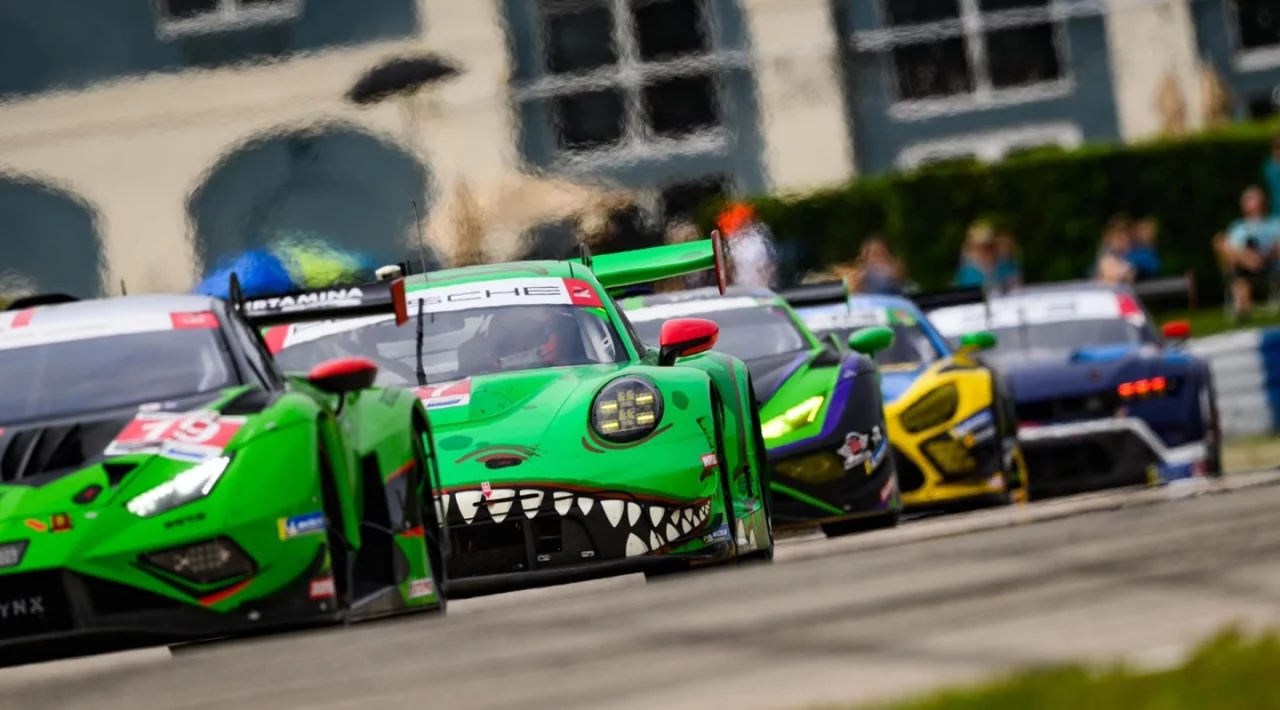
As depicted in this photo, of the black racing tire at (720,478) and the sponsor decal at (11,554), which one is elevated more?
the sponsor decal at (11,554)

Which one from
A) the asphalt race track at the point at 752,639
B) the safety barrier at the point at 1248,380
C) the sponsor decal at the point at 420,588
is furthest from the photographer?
the safety barrier at the point at 1248,380

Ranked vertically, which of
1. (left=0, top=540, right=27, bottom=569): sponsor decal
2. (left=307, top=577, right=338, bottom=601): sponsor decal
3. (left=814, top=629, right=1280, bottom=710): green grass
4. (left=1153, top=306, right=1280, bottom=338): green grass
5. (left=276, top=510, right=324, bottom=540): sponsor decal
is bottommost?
(left=1153, top=306, right=1280, bottom=338): green grass

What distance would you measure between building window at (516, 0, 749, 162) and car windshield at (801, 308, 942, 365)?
49.8 feet

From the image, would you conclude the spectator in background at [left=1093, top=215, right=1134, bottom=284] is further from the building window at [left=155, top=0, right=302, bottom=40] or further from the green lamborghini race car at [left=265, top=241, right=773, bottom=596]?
the green lamborghini race car at [left=265, top=241, right=773, bottom=596]

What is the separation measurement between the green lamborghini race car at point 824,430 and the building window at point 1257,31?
24357mm

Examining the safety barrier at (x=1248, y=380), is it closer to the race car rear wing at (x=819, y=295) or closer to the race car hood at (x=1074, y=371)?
the race car hood at (x=1074, y=371)

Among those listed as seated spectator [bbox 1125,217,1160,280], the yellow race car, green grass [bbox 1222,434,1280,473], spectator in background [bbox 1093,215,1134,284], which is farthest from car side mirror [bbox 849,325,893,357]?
seated spectator [bbox 1125,217,1160,280]

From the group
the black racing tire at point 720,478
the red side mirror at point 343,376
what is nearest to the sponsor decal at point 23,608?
the red side mirror at point 343,376

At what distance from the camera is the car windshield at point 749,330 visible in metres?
12.6

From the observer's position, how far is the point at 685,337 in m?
10.1

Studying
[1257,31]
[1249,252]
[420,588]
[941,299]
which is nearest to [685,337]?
[420,588]

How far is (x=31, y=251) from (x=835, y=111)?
1596cm

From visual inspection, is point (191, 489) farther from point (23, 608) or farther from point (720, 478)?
point (720, 478)

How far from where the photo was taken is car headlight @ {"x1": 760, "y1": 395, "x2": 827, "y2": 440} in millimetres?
11891
